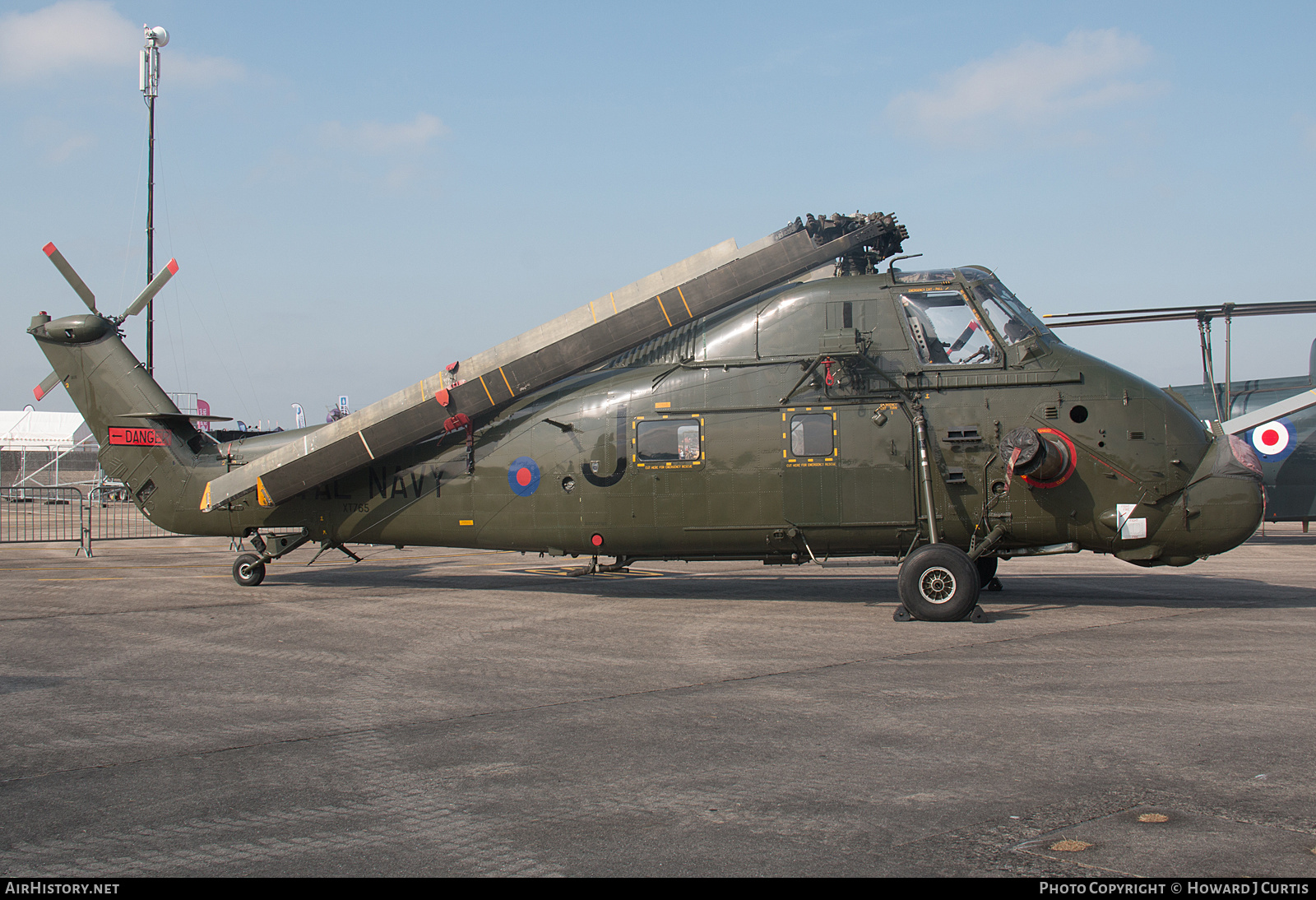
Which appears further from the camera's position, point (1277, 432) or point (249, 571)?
point (1277, 432)

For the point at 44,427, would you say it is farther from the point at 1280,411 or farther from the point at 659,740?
the point at 659,740

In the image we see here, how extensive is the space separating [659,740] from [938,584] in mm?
6241

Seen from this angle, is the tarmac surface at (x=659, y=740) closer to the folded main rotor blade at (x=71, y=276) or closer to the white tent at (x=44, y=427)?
the folded main rotor blade at (x=71, y=276)

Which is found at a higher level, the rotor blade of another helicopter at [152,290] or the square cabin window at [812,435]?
the rotor blade of another helicopter at [152,290]

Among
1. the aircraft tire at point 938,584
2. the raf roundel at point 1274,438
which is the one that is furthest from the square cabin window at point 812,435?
the raf roundel at point 1274,438

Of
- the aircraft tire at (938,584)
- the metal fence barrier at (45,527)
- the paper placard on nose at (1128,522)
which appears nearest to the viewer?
the aircraft tire at (938,584)

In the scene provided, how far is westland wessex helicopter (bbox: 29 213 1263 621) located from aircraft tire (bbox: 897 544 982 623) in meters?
0.03

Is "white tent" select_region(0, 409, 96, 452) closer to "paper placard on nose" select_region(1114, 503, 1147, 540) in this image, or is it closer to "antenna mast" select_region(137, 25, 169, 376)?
"antenna mast" select_region(137, 25, 169, 376)

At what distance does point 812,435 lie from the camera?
12.9 m

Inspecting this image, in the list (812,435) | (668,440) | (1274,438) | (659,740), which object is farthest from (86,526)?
(1274,438)

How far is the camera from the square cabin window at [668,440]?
13.3 meters

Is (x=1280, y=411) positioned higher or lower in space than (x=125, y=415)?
lower

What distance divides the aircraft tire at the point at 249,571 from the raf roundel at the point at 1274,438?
23077 mm

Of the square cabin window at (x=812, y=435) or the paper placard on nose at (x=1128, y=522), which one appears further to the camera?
the square cabin window at (x=812, y=435)
